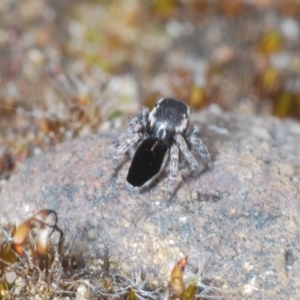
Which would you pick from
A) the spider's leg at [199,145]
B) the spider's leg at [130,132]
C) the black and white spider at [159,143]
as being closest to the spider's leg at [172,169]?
the black and white spider at [159,143]

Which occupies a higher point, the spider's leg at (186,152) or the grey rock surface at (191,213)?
the spider's leg at (186,152)

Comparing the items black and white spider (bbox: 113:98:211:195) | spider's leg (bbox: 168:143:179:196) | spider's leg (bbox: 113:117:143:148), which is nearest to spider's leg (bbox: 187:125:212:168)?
black and white spider (bbox: 113:98:211:195)

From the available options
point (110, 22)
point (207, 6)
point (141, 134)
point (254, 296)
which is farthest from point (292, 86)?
point (254, 296)

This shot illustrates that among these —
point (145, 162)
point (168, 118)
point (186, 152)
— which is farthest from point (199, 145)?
point (145, 162)

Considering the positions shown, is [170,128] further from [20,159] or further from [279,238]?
[20,159]

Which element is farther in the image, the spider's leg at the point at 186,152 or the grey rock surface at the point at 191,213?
the spider's leg at the point at 186,152

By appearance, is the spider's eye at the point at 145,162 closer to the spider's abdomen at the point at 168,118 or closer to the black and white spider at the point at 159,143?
the black and white spider at the point at 159,143

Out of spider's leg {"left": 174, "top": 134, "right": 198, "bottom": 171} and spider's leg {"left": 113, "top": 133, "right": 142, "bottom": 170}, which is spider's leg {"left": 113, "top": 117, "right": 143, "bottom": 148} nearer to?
spider's leg {"left": 113, "top": 133, "right": 142, "bottom": 170}
